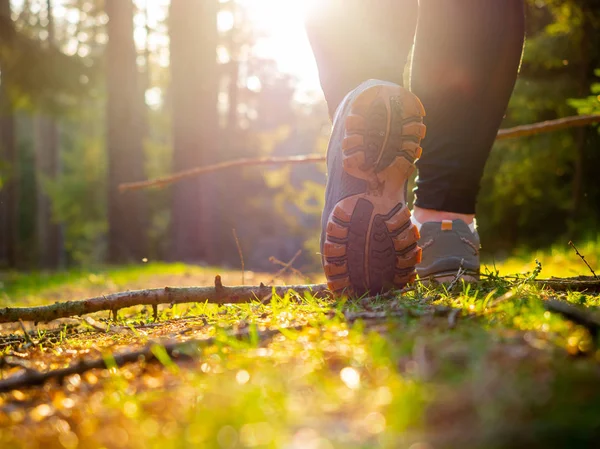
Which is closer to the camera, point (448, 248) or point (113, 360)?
point (113, 360)

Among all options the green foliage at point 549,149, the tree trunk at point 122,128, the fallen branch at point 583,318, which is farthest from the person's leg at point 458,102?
the tree trunk at point 122,128

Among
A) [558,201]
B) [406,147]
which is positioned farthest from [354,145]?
[558,201]

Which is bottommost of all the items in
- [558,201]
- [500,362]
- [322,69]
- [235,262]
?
[235,262]

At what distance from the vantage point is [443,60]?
212cm

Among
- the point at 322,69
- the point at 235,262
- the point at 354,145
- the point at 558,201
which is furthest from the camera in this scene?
the point at 235,262

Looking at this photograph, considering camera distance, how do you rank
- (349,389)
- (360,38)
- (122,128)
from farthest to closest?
(122,128) < (360,38) < (349,389)

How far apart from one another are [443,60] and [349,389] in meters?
1.51

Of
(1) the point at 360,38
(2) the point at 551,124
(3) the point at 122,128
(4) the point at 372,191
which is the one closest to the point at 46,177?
(3) the point at 122,128

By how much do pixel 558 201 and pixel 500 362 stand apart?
1002 centimetres

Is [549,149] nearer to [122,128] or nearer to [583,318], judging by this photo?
[122,128]

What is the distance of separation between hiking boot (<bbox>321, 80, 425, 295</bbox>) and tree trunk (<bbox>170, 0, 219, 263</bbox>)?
10.8 metres

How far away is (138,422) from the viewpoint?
2.96ft

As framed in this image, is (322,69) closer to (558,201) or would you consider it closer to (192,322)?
(192,322)

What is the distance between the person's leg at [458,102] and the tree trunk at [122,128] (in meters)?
11.1
